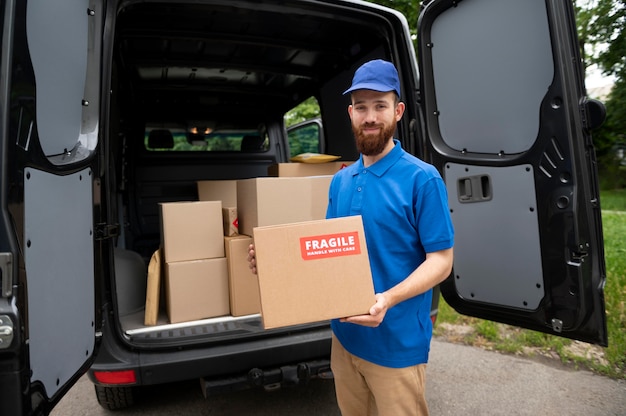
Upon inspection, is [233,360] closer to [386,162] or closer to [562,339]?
[386,162]

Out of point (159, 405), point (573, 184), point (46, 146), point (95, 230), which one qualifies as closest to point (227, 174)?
point (159, 405)

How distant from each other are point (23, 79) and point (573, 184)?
1860 mm

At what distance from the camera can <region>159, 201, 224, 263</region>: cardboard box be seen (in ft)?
8.43

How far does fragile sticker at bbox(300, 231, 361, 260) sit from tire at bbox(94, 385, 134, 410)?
66.3 inches

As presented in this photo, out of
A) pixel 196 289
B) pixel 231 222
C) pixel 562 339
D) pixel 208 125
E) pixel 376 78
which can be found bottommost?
pixel 562 339

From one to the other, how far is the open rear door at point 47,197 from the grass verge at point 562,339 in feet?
9.44

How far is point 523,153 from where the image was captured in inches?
73.5

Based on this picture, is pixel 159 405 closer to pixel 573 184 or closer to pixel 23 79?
pixel 23 79

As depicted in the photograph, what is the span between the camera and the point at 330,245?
1372mm

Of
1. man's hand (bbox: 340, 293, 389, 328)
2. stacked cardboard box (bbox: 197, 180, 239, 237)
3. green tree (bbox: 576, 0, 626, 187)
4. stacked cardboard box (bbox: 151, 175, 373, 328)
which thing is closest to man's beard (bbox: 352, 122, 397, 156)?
man's hand (bbox: 340, 293, 389, 328)

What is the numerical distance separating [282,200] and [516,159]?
4.15 ft

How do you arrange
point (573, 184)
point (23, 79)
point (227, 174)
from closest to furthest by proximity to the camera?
point (23, 79), point (573, 184), point (227, 174)

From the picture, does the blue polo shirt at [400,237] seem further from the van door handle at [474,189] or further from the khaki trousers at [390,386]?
the van door handle at [474,189]

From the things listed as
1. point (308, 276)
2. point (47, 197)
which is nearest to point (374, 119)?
point (308, 276)
